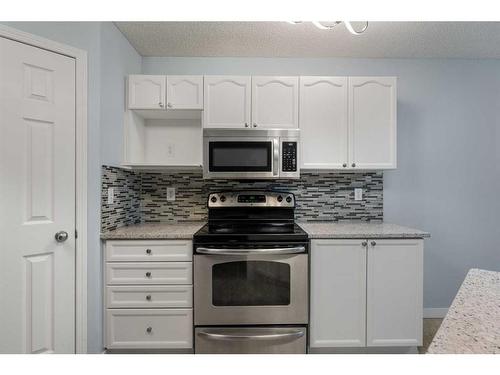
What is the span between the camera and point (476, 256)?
2455 millimetres

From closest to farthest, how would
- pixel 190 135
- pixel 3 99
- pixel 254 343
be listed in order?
pixel 3 99 < pixel 254 343 < pixel 190 135

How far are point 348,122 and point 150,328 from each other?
2.09 meters

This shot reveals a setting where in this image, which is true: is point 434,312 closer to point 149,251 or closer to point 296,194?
point 296,194

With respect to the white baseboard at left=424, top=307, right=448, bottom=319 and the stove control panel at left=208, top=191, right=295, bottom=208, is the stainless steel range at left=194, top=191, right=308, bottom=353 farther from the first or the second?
the white baseboard at left=424, top=307, right=448, bottom=319

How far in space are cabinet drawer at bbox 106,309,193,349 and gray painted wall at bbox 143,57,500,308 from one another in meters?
1.94

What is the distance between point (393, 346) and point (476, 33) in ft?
7.97

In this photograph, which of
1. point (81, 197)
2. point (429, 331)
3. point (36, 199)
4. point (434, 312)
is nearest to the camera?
point (36, 199)

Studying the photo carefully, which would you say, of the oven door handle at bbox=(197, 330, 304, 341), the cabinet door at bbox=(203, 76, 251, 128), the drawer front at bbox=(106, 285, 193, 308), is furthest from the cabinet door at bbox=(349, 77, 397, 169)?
the drawer front at bbox=(106, 285, 193, 308)

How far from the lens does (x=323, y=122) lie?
2.12 metres

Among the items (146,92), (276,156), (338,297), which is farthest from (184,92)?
(338,297)

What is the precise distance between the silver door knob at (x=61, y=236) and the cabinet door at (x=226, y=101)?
46.9 inches

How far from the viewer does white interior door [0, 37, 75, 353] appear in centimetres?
140

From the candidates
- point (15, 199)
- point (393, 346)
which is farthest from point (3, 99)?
point (393, 346)

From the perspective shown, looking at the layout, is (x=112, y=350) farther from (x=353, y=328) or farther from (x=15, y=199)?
(x=353, y=328)
